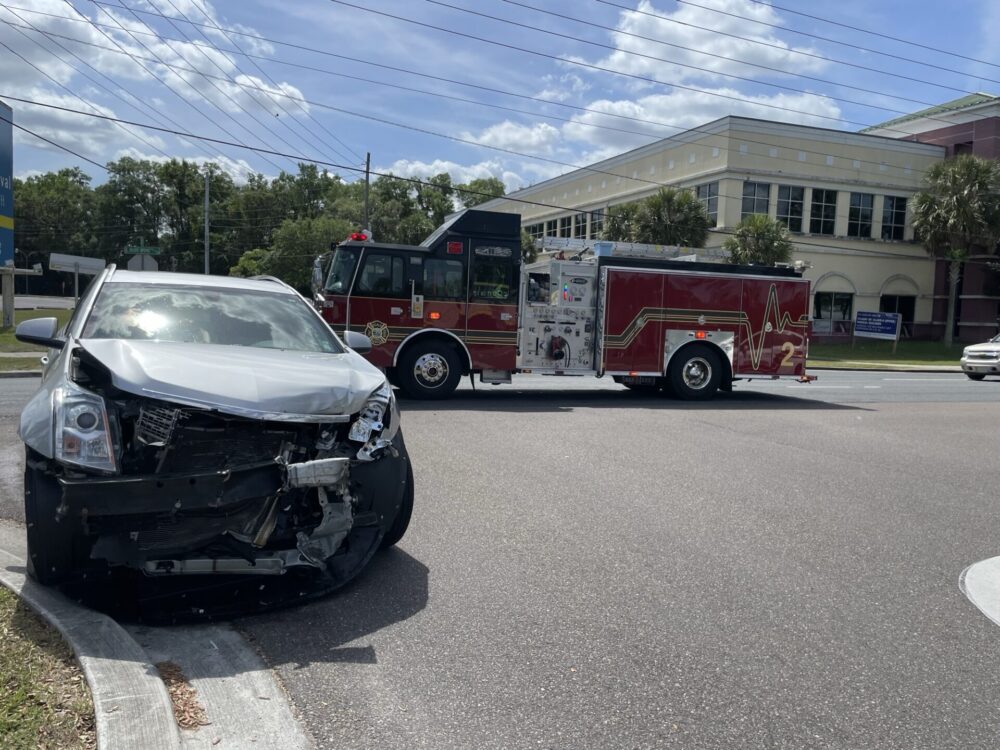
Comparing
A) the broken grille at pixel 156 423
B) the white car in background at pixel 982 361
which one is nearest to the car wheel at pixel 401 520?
the broken grille at pixel 156 423

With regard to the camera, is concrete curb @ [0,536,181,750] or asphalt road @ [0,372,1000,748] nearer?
concrete curb @ [0,536,181,750]

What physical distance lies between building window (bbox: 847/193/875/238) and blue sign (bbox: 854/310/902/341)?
5181mm

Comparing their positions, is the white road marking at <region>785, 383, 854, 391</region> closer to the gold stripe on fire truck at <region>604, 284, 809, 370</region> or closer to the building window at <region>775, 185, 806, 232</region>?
the gold stripe on fire truck at <region>604, 284, 809, 370</region>

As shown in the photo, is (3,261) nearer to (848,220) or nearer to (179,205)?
(848,220)

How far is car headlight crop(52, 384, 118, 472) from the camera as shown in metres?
3.81

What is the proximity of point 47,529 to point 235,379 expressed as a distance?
1.10m

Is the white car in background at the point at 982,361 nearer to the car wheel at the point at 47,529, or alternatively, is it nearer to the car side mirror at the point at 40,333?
the car side mirror at the point at 40,333

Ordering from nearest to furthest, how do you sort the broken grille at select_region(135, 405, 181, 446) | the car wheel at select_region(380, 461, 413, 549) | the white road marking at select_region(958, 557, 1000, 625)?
the broken grille at select_region(135, 405, 181, 446)
the white road marking at select_region(958, 557, 1000, 625)
the car wheel at select_region(380, 461, 413, 549)

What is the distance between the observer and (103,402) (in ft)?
13.0

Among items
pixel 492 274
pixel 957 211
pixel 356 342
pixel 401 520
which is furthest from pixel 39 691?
pixel 957 211

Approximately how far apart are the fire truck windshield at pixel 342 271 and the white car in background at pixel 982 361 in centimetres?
1916

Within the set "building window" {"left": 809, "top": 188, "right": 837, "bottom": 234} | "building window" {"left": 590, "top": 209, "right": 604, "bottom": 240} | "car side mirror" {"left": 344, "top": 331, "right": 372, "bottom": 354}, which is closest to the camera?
"car side mirror" {"left": 344, "top": 331, "right": 372, "bottom": 354}

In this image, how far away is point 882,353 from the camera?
36906 mm

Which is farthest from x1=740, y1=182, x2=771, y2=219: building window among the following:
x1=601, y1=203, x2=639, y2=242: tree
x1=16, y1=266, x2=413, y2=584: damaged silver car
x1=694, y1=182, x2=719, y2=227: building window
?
x1=16, y1=266, x2=413, y2=584: damaged silver car
